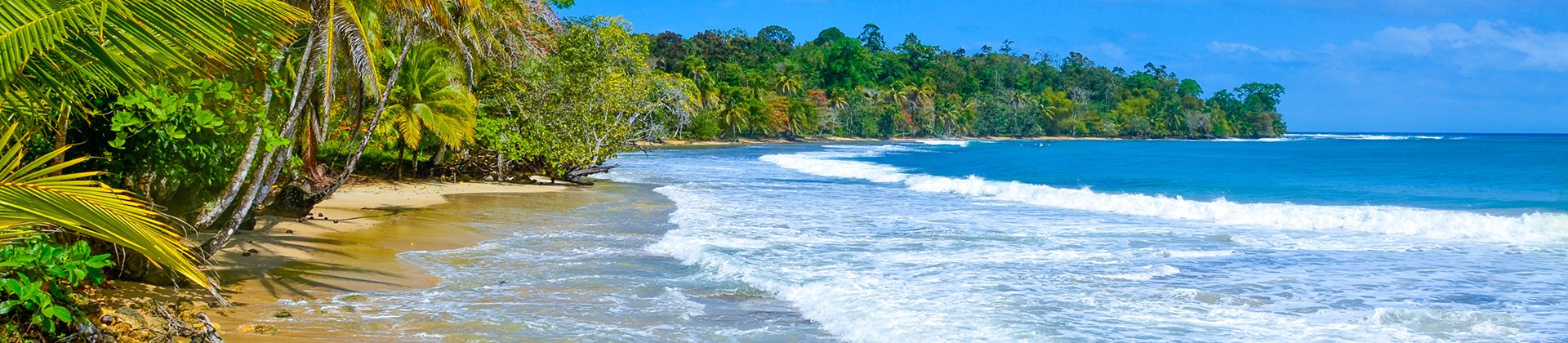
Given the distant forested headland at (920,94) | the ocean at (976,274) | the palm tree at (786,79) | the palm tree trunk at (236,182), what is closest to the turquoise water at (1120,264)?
the ocean at (976,274)

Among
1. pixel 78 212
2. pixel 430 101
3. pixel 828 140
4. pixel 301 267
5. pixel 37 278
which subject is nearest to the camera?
pixel 78 212

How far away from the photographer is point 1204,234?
50.2 ft

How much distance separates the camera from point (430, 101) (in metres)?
19.7

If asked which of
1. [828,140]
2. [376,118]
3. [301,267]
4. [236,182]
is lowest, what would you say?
[828,140]

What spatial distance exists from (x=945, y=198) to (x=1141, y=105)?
13196cm

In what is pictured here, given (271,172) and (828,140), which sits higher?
(271,172)

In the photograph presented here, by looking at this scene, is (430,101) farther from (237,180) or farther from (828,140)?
(828,140)

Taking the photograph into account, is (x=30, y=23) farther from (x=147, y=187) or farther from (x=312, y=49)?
(x=312, y=49)

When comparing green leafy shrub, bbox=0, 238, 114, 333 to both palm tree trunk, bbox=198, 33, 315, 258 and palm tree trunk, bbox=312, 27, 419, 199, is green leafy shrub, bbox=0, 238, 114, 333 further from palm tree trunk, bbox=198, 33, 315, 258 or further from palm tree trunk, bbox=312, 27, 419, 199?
palm tree trunk, bbox=312, 27, 419, 199

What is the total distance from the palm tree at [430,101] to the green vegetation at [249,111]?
0.04 meters

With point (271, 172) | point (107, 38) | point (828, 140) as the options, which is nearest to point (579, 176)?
point (271, 172)

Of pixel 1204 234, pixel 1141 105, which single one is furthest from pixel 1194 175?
pixel 1141 105

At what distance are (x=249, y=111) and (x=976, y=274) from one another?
6327mm

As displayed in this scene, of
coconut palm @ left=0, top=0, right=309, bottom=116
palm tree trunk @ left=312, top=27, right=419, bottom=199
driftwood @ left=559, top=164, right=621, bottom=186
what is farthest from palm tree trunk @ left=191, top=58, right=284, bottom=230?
driftwood @ left=559, top=164, right=621, bottom=186
